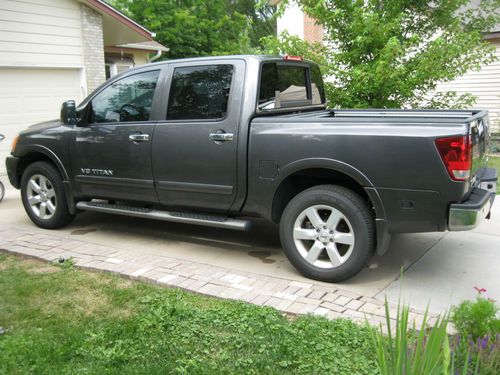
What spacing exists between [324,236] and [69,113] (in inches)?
128

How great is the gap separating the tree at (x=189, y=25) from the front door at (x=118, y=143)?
1379 centimetres

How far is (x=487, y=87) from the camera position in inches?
583

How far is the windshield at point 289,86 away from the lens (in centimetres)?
499

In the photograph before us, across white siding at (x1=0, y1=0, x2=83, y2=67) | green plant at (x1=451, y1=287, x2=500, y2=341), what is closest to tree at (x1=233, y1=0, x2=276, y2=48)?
white siding at (x1=0, y1=0, x2=83, y2=67)

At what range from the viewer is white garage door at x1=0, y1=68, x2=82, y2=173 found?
9.98m

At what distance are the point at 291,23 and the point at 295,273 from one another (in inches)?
754

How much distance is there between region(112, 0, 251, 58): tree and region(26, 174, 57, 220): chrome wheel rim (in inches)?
537

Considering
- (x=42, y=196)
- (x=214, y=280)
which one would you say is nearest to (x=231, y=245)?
(x=214, y=280)

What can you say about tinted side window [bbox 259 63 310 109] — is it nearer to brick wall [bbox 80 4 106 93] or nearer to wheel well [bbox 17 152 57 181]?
wheel well [bbox 17 152 57 181]

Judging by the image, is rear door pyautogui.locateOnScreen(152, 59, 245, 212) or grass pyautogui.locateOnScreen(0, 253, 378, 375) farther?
rear door pyautogui.locateOnScreen(152, 59, 245, 212)

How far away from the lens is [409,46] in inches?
284

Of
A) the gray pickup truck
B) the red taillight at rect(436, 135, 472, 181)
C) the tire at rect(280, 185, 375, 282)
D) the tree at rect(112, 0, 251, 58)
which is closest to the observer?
the red taillight at rect(436, 135, 472, 181)

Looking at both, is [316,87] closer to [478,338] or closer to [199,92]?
[199,92]

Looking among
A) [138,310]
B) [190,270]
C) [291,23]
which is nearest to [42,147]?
[190,270]
